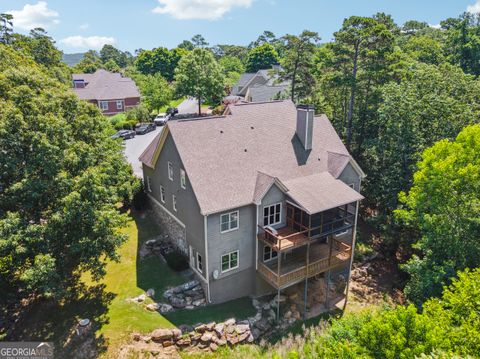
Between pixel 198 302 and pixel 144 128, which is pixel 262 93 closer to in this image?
pixel 144 128

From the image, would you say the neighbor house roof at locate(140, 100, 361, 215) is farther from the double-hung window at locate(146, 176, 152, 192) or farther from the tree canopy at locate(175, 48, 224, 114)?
the tree canopy at locate(175, 48, 224, 114)

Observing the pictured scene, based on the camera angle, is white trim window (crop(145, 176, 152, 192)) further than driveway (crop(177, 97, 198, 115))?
No

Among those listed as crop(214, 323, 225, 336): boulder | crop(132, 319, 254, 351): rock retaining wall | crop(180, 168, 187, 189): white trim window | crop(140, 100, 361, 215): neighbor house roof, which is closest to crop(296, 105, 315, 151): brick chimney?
crop(140, 100, 361, 215): neighbor house roof

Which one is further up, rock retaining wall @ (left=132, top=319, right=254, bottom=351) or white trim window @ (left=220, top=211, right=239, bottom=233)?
white trim window @ (left=220, top=211, right=239, bottom=233)

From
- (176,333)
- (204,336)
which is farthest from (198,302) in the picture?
(176,333)

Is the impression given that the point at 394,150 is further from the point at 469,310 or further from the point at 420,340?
the point at 420,340

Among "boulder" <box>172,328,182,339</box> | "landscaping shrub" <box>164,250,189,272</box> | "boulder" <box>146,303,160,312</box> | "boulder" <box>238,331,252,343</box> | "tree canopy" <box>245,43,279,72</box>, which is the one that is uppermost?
"tree canopy" <box>245,43,279,72</box>
